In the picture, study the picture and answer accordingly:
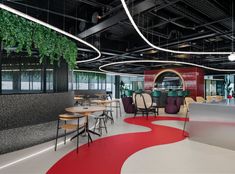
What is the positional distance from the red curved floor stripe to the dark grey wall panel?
1.56 meters

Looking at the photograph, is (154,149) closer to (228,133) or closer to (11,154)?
(228,133)

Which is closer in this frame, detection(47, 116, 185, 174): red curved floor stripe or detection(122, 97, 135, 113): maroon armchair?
detection(47, 116, 185, 174): red curved floor stripe

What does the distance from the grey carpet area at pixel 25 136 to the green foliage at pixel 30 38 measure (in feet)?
6.38

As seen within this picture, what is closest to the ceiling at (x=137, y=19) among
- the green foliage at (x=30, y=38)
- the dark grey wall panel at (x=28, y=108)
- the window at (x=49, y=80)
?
the green foliage at (x=30, y=38)

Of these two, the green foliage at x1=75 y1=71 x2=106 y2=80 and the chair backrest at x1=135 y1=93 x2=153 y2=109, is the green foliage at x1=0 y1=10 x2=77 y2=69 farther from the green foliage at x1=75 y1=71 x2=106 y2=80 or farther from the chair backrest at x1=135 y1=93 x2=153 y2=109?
the green foliage at x1=75 y1=71 x2=106 y2=80

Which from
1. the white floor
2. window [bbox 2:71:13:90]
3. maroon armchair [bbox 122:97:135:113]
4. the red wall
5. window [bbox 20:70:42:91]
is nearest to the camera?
the white floor

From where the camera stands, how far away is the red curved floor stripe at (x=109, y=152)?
3.03 m

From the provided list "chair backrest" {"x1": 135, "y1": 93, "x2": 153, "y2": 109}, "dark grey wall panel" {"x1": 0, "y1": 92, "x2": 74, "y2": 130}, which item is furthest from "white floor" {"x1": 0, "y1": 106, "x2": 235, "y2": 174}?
"chair backrest" {"x1": 135, "y1": 93, "x2": 153, "y2": 109}

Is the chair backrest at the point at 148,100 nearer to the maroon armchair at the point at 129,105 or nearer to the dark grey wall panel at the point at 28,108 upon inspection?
the maroon armchair at the point at 129,105

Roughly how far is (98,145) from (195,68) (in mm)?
12762

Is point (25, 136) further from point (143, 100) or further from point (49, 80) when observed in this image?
point (143, 100)

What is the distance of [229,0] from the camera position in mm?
4473

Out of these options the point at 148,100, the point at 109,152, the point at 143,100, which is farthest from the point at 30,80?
the point at 148,100

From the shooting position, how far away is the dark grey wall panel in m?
3.92
